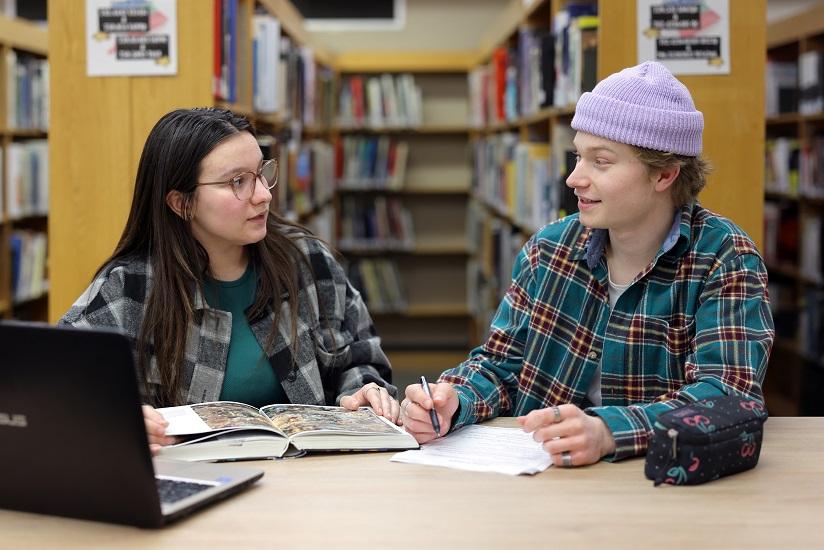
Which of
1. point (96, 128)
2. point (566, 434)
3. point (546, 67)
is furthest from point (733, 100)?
point (96, 128)

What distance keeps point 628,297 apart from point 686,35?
1.21m

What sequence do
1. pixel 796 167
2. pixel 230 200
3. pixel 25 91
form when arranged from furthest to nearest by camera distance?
pixel 796 167
pixel 25 91
pixel 230 200

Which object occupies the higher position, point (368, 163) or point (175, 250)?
point (368, 163)

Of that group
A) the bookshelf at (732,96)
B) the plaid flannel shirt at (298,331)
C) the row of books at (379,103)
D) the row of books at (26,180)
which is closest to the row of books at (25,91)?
the row of books at (26,180)

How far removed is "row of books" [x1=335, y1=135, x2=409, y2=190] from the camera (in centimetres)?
720

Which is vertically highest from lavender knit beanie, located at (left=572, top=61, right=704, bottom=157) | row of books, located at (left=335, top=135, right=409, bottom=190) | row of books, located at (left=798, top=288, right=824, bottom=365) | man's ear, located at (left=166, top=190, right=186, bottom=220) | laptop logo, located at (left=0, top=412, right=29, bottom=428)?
row of books, located at (left=335, top=135, right=409, bottom=190)

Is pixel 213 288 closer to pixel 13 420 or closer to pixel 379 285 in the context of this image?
pixel 13 420

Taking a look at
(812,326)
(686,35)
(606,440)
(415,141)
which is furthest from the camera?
(415,141)

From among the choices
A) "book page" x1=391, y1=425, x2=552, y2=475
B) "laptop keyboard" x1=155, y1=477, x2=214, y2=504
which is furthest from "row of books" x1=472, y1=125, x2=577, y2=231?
"laptop keyboard" x1=155, y1=477, x2=214, y2=504

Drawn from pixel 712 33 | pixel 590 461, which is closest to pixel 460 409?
pixel 590 461

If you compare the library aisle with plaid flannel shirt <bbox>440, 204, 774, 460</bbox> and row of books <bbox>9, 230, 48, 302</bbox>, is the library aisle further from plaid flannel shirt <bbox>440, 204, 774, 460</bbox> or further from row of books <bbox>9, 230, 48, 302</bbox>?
plaid flannel shirt <bbox>440, 204, 774, 460</bbox>

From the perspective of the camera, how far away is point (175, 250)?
206 cm

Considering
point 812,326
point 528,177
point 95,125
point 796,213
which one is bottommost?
point 812,326

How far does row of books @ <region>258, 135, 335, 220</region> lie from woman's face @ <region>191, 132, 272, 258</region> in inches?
48.5
